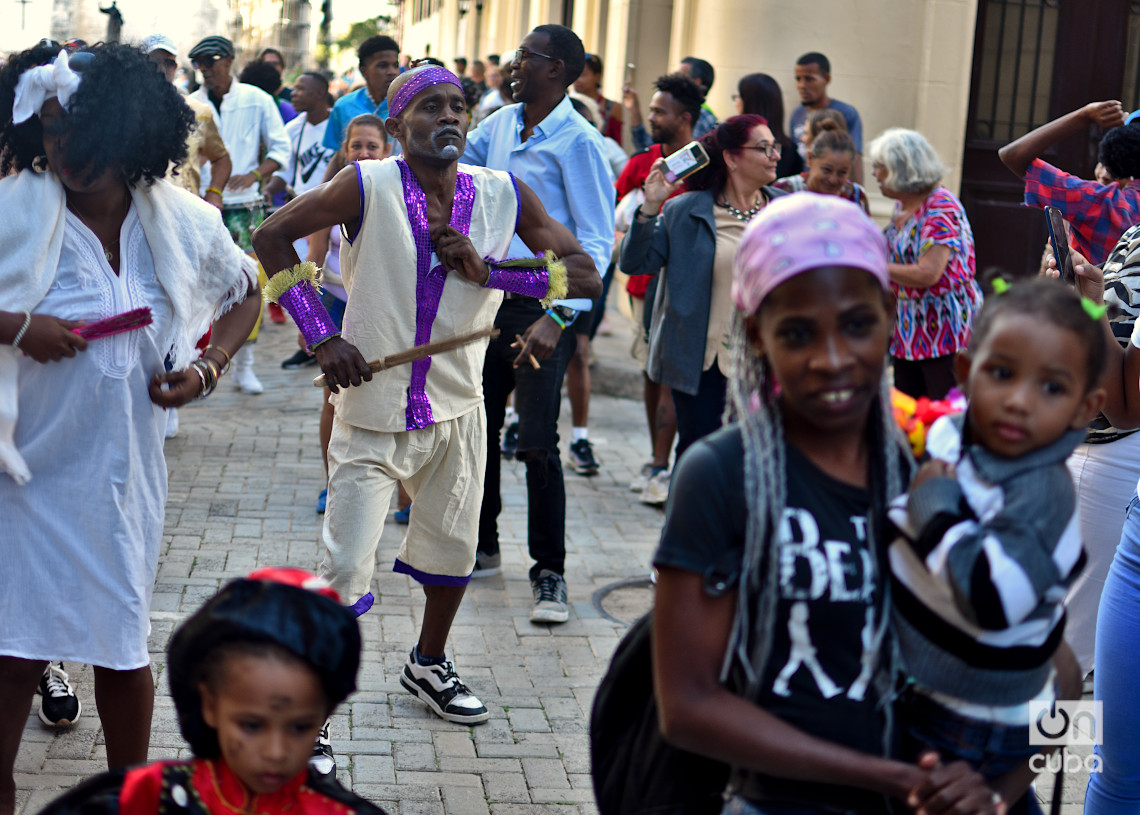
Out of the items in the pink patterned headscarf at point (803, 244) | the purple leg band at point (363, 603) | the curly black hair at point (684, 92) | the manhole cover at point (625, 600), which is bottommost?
the manhole cover at point (625, 600)

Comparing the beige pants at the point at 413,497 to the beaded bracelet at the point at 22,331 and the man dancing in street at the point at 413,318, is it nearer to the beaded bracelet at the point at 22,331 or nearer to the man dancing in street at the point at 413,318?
the man dancing in street at the point at 413,318

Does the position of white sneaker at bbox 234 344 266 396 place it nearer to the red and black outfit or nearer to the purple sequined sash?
the purple sequined sash

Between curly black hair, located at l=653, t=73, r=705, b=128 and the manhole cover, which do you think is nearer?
the manhole cover

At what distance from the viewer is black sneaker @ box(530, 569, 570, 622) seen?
5.43m

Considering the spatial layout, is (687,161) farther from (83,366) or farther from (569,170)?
(83,366)

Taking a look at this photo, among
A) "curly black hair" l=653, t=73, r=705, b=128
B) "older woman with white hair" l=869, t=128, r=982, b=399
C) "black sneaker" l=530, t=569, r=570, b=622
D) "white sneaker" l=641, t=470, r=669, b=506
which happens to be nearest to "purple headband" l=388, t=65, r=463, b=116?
"black sneaker" l=530, t=569, r=570, b=622

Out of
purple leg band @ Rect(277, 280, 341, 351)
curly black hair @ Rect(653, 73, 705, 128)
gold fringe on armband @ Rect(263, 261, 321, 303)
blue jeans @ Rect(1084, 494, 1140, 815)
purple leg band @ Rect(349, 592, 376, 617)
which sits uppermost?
curly black hair @ Rect(653, 73, 705, 128)

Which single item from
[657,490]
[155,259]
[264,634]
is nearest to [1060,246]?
[155,259]

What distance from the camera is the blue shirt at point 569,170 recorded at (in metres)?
5.59

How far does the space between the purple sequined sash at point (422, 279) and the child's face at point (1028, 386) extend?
244 centimetres

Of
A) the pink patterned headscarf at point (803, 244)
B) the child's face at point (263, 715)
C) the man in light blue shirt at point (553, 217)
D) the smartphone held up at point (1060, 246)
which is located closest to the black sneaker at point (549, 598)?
the man in light blue shirt at point (553, 217)

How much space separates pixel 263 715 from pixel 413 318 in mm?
2211

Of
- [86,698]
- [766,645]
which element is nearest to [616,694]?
[766,645]

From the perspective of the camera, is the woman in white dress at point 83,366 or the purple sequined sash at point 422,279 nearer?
the woman in white dress at point 83,366
